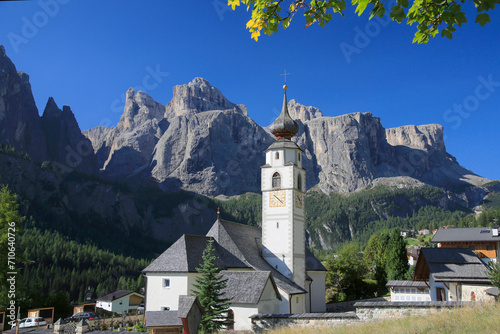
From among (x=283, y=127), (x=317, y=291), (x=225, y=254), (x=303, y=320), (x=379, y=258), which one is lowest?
(x=317, y=291)

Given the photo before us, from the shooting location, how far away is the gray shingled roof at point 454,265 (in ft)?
95.4

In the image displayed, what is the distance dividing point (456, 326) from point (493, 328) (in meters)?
0.89

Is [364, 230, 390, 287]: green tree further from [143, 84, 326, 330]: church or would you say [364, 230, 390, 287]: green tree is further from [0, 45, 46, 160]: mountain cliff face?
[0, 45, 46, 160]: mountain cliff face

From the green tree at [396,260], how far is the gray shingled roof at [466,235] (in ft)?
17.2

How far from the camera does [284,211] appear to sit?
37469 millimetres

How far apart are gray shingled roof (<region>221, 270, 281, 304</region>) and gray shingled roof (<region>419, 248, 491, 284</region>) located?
11505mm

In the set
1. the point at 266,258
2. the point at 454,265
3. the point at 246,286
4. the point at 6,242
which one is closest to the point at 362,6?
the point at 246,286

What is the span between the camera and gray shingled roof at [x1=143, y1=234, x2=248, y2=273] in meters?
30.9

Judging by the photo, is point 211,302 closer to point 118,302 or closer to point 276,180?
point 276,180

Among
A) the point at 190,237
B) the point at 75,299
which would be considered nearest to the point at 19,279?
the point at 190,237

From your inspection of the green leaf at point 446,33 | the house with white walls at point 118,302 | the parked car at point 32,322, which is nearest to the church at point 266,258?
the parked car at point 32,322

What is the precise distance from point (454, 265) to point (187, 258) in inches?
741

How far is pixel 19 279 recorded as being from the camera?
98.3ft

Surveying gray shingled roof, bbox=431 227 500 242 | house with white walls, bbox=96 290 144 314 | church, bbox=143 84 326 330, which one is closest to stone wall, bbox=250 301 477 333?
church, bbox=143 84 326 330
